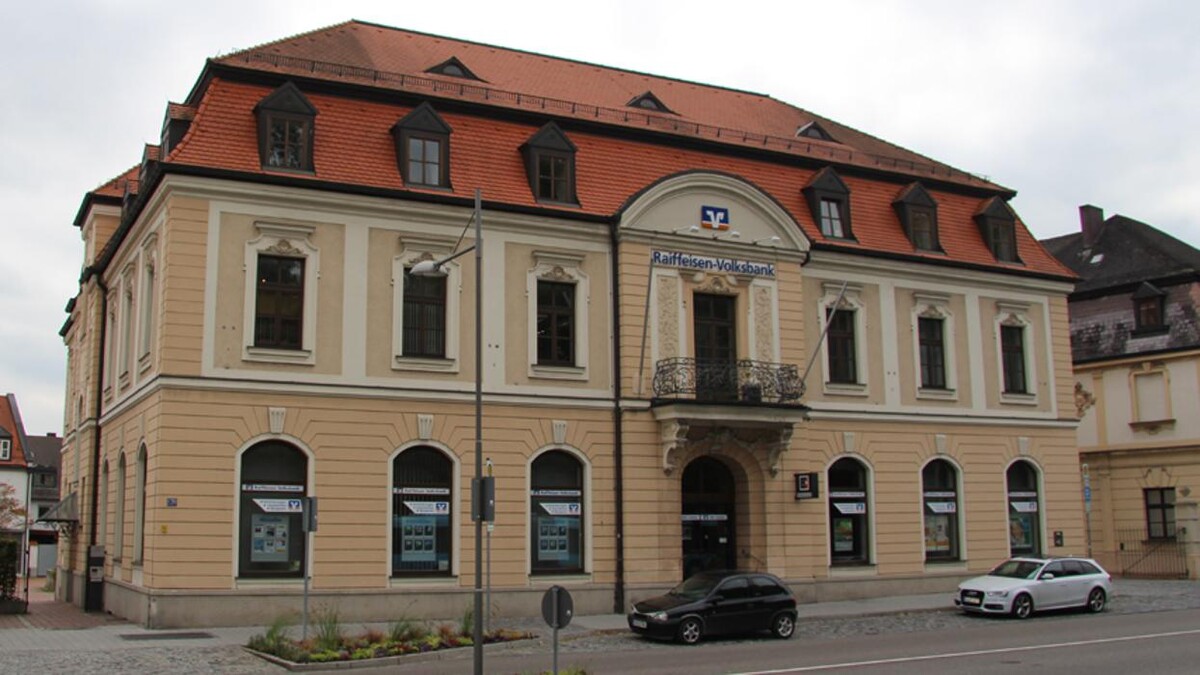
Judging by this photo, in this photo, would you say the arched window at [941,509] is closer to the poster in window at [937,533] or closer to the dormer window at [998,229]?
the poster in window at [937,533]

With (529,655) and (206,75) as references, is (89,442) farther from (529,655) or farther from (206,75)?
(529,655)

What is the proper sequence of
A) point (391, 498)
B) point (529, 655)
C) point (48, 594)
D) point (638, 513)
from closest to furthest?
point (529, 655) < point (391, 498) < point (638, 513) < point (48, 594)

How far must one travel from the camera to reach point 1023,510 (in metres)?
33.4

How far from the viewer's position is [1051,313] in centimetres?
3488

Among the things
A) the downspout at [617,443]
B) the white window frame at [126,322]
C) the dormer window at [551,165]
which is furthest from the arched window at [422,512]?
the white window frame at [126,322]

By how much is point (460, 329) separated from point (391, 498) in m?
4.02

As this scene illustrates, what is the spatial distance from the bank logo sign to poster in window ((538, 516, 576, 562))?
786 centimetres

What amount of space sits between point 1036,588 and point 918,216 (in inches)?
457

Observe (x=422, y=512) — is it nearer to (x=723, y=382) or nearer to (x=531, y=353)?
(x=531, y=353)

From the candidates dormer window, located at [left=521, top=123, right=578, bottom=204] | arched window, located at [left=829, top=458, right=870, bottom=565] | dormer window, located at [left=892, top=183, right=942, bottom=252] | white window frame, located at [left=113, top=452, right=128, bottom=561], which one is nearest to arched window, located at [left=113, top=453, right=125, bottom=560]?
white window frame, located at [left=113, top=452, right=128, bottom=561]

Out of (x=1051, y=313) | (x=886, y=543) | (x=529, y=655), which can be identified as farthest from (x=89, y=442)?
(x=1051, y=313)

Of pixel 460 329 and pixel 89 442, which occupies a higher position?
pixel 460 329

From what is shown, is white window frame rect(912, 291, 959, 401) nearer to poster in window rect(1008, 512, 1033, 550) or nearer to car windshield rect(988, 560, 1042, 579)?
poster in window rect(1008, 512, 1033, 550)

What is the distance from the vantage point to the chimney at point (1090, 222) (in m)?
47.9
